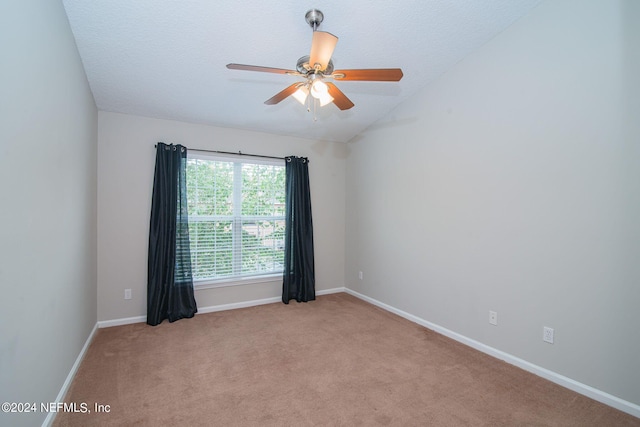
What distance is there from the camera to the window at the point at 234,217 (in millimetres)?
3803

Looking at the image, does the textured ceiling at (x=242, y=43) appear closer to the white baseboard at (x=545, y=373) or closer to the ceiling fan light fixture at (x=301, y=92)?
the ceiling fan light fixture at (x=301, y=92)

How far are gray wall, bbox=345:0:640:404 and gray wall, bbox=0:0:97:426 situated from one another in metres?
3.20

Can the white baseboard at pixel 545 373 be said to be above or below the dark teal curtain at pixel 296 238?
below

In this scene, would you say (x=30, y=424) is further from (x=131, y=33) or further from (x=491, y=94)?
(x=491, y=94)

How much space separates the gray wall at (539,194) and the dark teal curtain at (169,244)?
266 cm

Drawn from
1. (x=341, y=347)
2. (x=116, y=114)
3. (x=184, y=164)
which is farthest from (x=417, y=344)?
(x=116, y=114)

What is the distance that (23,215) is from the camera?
1.42 meters

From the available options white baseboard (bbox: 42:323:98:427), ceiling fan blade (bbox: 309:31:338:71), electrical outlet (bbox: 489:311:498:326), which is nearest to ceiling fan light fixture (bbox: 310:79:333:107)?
ceiling fan blade (bbox: 309:31:338:71)

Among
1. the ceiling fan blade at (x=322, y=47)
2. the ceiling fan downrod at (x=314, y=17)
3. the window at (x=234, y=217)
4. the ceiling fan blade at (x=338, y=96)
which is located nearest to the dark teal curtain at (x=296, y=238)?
the window at (x=234, y=217)

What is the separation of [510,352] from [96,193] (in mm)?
4334

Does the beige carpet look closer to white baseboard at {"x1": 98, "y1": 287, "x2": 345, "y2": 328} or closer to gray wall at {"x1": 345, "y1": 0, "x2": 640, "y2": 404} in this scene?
white baseboard at {"x1": 98, "y1": 287, "x2": 345, "y2": 328}

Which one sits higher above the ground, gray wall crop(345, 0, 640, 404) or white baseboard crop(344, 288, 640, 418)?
gray wall crop(345, 0, 640, 404)

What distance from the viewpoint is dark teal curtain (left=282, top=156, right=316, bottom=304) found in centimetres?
426

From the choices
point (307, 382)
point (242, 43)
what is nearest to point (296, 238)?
point (307, 382)
